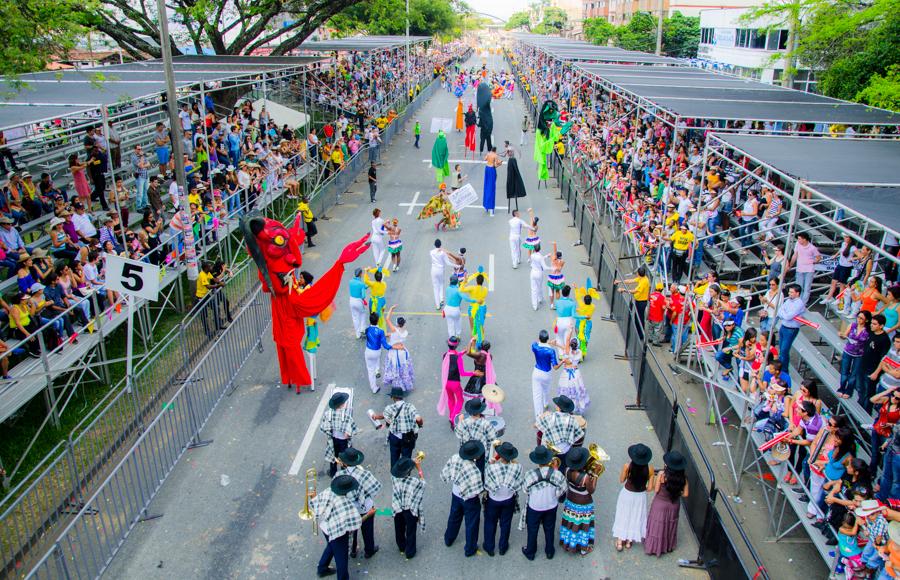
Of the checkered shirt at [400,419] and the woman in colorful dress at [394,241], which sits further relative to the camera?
the woman in colorful dress at [394,241]

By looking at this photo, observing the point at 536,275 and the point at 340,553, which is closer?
the point at 340,553

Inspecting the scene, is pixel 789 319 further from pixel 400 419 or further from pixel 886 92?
pixel 886 92

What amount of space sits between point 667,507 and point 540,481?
1522 millimetres

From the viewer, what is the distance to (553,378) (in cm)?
1176

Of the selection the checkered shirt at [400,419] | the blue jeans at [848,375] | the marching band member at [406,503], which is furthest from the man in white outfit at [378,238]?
the blue jeans at [848,375]

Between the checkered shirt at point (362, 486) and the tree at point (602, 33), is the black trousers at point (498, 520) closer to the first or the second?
the checkered shirt at point (362, 486)

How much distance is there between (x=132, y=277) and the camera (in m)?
9.20

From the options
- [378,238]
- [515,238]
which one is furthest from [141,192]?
[515,238]

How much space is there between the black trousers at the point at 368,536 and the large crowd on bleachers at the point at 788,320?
4814mm

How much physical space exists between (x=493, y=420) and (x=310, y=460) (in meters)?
2.68

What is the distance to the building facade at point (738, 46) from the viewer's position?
39.8 meters

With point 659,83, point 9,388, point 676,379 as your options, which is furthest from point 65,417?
point 659,83

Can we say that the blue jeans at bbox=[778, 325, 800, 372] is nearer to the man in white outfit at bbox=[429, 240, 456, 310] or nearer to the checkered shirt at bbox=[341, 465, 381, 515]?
the man in white outfit at bbox=[429, 240, 456, 310]

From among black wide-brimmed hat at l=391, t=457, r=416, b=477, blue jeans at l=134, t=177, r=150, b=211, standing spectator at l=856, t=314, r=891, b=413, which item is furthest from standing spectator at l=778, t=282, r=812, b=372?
blue jeans at l=134, t=177, r=150, b=211
